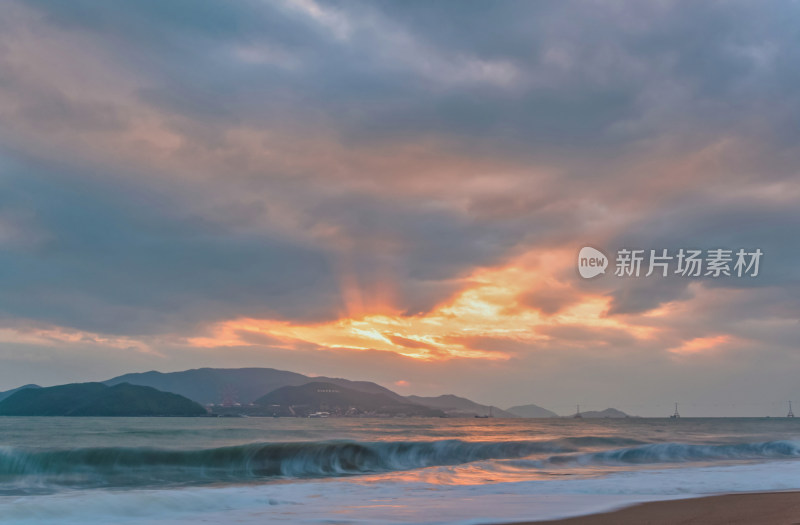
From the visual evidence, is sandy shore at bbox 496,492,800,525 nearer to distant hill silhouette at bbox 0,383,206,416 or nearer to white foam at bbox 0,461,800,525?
white foam at bbox 0,461,800,525

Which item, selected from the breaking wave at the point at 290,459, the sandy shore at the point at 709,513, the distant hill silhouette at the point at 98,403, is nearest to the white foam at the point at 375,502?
the sandy shore at the point at 709,513

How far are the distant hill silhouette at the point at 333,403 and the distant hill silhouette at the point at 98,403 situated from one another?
2710 cm

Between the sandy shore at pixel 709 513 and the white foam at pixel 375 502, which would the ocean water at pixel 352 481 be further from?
the sandy shore at pixel 709 513

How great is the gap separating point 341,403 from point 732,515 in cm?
15369

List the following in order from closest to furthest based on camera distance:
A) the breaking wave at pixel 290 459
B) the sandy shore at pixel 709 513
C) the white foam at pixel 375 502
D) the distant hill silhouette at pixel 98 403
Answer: the sandy shore at pixel 709 513, the white foam at pixel 375 502, the breaking wave at pixel 290 459, the distant hill silhouette at pixel 98 403

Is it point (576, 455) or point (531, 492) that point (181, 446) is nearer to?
point (576, 455)

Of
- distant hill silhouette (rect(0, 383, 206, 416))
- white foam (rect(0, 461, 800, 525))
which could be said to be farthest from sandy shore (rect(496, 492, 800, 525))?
distant hill silhouette (rect(0, 383, 206, 416))

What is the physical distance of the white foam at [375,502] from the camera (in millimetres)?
11625

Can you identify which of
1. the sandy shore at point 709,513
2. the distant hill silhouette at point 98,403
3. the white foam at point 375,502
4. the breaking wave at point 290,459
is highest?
the sandy shore at point 709,513

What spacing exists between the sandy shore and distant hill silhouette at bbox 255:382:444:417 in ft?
437

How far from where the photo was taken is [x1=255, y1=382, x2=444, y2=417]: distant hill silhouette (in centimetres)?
15000

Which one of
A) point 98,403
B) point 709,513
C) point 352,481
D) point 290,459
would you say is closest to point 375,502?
point 352,481

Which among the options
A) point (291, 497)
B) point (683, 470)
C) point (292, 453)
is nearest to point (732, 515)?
point (291, 497)

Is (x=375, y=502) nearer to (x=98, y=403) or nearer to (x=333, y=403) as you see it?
(x=98, y=403)
